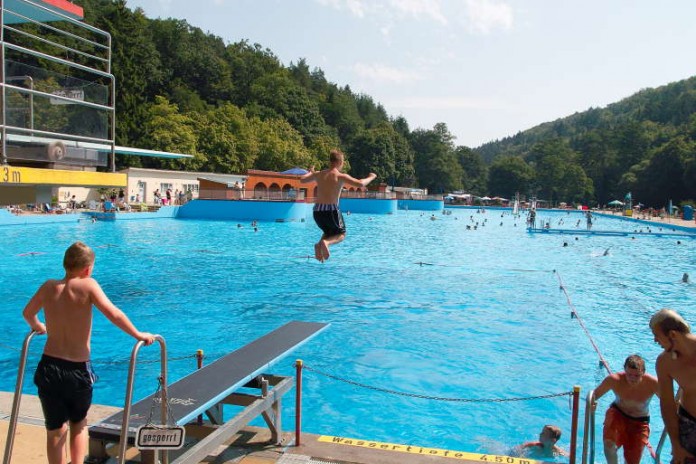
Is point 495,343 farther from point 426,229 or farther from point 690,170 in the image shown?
point 690,170

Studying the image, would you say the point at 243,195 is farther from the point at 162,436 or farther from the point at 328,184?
the point at 162,436

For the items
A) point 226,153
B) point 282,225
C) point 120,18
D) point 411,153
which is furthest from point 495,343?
point 411,153

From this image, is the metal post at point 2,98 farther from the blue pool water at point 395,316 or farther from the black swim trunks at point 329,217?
the blue pool water at point 395,316

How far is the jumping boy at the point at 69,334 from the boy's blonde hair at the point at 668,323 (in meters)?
3.61

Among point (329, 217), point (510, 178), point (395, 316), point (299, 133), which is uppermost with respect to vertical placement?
point (299, 133)

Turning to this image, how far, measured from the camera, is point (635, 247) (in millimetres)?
36719

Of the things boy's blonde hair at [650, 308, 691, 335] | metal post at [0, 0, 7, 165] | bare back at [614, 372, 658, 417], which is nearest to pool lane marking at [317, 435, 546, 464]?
bare back at [614, 372, 658, 417]

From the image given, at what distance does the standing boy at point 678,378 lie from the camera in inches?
154

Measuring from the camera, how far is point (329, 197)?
26.1 ft

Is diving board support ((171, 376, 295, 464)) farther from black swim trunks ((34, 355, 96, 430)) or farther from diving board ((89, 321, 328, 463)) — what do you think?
black swim trunks ((34, 355, 96, 430))

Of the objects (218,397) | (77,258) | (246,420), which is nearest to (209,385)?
(218,397)

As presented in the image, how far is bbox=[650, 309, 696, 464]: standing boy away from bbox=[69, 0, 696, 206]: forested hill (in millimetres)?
61130

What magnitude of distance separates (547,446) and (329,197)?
455cm

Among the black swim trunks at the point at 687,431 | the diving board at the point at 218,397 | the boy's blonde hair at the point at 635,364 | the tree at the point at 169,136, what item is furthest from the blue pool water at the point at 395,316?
the tree at the point at 169,136
